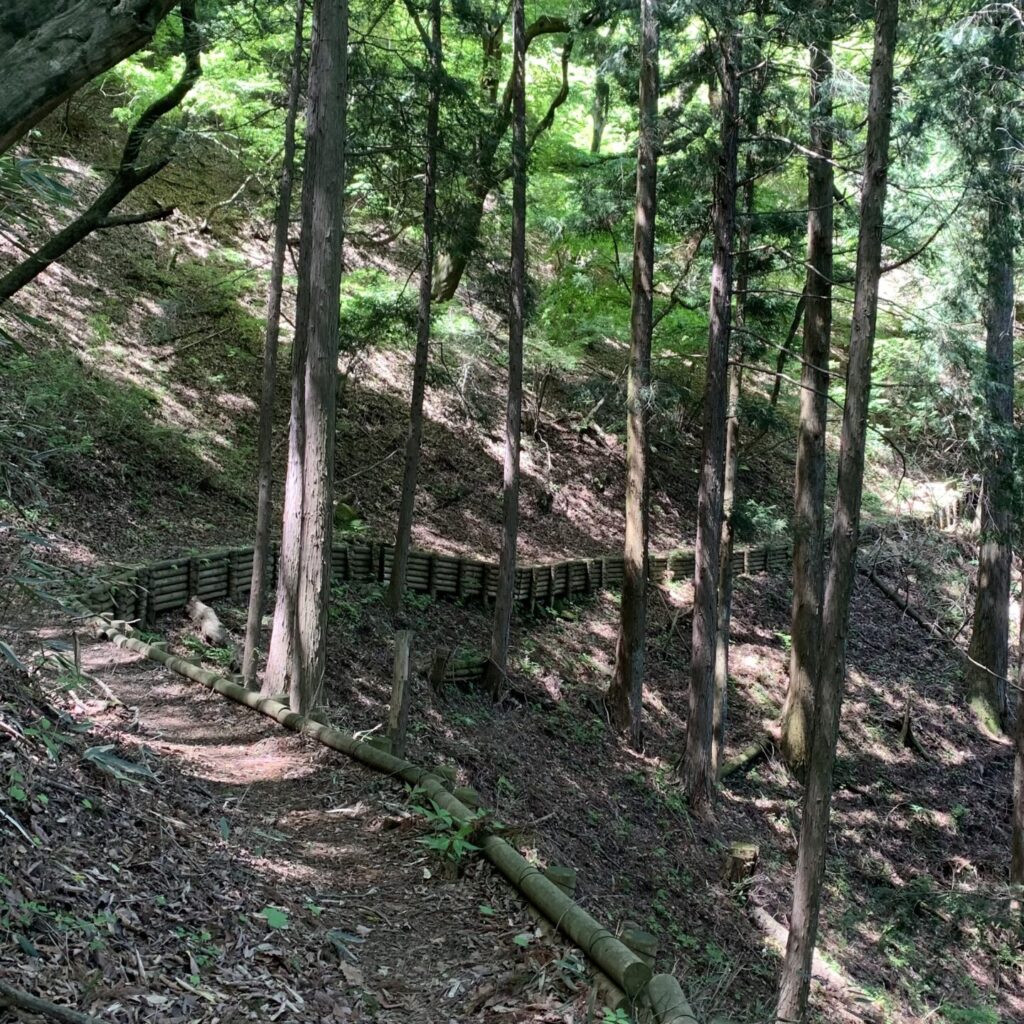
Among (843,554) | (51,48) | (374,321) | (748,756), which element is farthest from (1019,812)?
(51,48)

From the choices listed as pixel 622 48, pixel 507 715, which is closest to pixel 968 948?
pixel 507 715

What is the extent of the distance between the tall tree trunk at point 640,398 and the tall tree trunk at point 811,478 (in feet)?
7.25

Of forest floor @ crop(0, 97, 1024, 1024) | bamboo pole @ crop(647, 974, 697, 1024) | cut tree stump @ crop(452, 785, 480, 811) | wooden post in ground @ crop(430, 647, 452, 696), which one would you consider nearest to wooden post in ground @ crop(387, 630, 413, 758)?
forest floor @ crop(0, 97, 1024, 1024)

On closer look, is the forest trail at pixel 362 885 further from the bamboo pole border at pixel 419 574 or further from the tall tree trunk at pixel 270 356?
the bamboo pole border at pixel 419 574

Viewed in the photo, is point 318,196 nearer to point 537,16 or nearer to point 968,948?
point 968,948

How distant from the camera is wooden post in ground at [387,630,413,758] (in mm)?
7113

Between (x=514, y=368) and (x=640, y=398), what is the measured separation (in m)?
1.92

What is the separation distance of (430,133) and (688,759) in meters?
9.24

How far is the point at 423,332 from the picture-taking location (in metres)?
14.0

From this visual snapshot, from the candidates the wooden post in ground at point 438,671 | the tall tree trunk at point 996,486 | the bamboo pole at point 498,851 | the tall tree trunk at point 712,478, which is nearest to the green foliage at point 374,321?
the tall tree trunk at point 712,478

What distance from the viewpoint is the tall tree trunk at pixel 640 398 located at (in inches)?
498

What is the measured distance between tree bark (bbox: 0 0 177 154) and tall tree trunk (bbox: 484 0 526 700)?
1072 centimetres

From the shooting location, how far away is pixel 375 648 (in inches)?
533

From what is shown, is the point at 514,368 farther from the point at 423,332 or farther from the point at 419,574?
the point at 419,574
